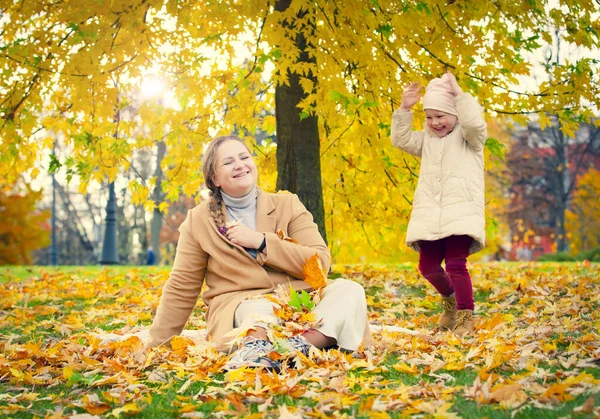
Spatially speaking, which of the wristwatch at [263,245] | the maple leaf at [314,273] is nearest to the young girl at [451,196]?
the maple leaf at [314,273]

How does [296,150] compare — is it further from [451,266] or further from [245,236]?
[245,236]

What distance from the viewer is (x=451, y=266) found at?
15.8 ft

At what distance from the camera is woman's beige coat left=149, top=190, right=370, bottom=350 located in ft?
13.0

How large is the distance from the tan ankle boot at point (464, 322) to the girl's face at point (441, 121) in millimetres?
1312

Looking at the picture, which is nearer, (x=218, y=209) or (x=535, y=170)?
(x=218, y=209)

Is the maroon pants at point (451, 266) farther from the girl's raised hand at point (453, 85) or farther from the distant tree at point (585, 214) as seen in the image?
the distant tree at point (585, 214)

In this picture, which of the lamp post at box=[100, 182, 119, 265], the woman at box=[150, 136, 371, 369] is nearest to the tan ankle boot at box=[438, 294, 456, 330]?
the woman at box=[150, 136, 371, 369]

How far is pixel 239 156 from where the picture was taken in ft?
13.5

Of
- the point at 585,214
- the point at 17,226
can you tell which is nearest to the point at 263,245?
the point at 17,226

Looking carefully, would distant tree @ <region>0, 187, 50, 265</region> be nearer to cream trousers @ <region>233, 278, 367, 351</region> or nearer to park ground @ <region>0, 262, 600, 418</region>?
park ground @ <region>0, 262, 600, 418</region>

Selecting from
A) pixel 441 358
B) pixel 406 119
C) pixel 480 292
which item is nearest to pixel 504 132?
pixel 480 292

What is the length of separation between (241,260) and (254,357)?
809 millimetres

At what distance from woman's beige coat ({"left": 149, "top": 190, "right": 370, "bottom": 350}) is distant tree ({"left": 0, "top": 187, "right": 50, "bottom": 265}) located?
23.3 metres

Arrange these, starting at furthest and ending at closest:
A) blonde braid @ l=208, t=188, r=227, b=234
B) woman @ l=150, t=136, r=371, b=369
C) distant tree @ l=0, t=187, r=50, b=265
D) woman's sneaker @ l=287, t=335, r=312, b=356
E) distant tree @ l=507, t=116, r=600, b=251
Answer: distant tree @ l=507, t=116, r=600, b=251, distant tree @ l=0, t=187, r=50, b=265, blonde braid @ l=208, t=188, r=227, b=234, woman @ l=150, t=136, r=371, b=369, woman's sneaker @ l=287, t=335, r=312, b=356
